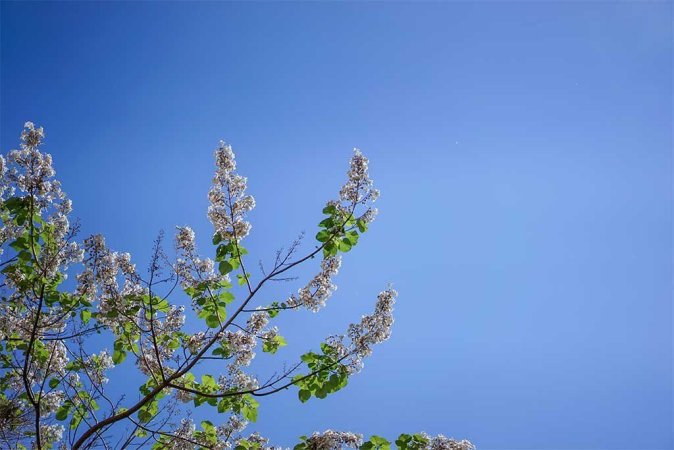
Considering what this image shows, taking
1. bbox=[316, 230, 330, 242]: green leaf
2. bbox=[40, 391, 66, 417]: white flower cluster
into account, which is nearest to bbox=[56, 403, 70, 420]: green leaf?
bbox=[40, 391, 66, 417]: white flower cluster

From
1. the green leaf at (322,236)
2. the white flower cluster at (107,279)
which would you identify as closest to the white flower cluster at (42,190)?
the white flower cluster at (107,279)

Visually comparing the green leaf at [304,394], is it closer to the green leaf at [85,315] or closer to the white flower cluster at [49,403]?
the green leaf at [85,315]

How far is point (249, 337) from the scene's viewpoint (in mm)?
6402

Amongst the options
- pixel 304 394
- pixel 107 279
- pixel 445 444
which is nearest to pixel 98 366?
pixel 107 279

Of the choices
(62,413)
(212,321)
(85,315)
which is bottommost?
(62,413)

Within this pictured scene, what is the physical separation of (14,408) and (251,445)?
13.8ft

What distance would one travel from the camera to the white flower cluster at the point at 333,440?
571 cm

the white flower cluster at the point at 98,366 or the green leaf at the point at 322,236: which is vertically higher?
the green leaf at the point at 322,236

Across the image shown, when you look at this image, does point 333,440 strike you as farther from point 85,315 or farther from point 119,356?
point 85,315

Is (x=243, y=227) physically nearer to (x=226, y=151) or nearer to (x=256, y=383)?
(x=226, y=151)

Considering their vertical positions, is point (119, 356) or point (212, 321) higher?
point (212, 321)

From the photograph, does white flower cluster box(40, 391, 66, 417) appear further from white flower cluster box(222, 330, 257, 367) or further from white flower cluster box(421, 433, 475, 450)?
white flower cluster box(421, 433, 475, 450)

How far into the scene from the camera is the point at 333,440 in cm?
572

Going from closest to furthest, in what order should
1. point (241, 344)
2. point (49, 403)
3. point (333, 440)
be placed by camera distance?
point (333, 440) < point (241, 344) < point (49, 403)
